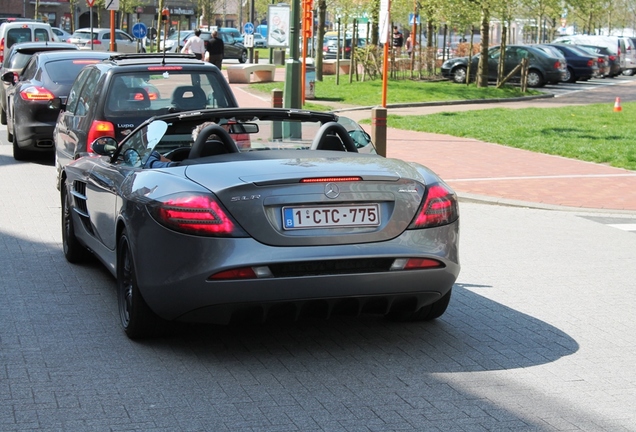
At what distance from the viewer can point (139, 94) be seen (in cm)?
1127

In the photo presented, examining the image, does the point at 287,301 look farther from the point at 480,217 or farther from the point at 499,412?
the point at 480,217

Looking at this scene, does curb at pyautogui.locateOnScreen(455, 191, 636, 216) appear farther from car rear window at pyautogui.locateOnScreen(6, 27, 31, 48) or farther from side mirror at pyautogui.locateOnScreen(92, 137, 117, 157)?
car rear window at pyautogui.locateOnScreen(6, 27, 31, 48)

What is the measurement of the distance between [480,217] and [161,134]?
18.8 ft

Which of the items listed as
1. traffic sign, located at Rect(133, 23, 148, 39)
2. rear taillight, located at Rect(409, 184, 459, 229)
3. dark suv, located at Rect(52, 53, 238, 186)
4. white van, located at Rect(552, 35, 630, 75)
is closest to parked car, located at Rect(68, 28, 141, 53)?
traffic sign, located at Rect(133, 23, 148, 39)

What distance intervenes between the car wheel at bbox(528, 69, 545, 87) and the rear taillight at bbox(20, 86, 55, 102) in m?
27.5

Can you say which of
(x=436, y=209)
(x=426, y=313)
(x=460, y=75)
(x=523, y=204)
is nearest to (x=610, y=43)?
(x=460, y=75)

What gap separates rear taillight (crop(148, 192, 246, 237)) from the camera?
5480 mm

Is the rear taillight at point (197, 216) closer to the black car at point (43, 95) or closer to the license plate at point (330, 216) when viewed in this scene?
the license plate at point (330, 216)

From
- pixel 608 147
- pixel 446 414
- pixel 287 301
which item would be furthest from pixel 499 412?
pixel 608 147

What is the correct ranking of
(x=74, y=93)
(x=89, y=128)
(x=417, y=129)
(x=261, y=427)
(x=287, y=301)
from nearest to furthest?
(x=261, y=427)
(x=287, y=301)
(x=89, y=128)
(x=74, y=93)
(x=417, y=129)

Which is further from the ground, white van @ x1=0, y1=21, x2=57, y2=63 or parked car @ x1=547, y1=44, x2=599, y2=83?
white van @ x1=0, y1=21, x2=57, y2=63

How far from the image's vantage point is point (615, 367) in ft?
19.0

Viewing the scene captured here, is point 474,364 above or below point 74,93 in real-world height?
below

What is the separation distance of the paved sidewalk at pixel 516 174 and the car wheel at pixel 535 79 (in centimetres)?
2029
